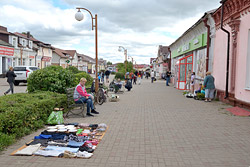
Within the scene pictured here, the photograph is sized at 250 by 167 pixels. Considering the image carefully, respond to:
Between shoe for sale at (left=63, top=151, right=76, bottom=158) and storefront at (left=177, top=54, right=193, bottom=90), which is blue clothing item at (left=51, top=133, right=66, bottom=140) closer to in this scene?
shoe for sale at (left=63, top=151, right=76, bottom=158)

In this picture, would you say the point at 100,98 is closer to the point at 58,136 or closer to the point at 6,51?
the point at 58,136

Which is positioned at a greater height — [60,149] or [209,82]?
[209,82]

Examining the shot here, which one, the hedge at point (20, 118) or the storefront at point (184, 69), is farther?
the storefront at point (184, 69)

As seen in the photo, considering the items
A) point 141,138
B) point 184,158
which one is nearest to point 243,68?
point 141,138

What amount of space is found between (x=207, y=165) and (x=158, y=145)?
1.37 metres

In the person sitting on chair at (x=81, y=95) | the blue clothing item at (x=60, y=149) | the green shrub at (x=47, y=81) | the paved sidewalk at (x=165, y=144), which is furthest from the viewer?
the green shrub at (x=47, y=81)

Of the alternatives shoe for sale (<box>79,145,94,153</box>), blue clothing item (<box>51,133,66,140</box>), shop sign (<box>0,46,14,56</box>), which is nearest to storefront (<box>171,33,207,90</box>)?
blue clothing item (<box>51,133,66,140</box>)

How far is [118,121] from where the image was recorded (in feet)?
27.1

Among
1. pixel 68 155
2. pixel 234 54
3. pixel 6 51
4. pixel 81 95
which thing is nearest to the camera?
pixel 68 155

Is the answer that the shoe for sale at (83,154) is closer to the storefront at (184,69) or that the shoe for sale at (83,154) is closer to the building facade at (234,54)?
the building facade at (234,54)

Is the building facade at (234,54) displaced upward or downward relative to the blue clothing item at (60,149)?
upward

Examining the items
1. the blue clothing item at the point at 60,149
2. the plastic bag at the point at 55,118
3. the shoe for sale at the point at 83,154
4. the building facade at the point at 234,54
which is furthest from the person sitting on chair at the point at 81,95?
the building facade at the point at 234,54

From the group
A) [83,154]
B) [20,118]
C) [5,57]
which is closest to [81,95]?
[20,118]

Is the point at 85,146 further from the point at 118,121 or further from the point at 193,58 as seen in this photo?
the point at 193,58
